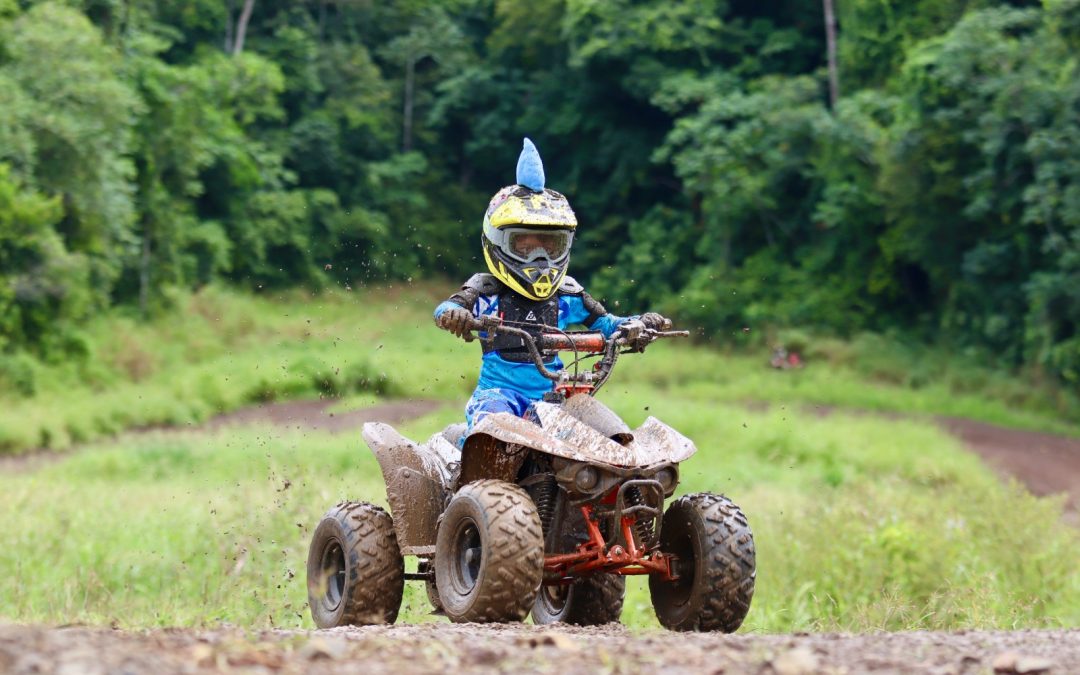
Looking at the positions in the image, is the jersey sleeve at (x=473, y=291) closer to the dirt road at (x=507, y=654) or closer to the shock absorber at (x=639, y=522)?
the shock absorber at (x=639, y=522)

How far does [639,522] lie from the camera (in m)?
7.96

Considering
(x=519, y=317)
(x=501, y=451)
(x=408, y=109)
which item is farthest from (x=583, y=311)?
(x=408, y=109)

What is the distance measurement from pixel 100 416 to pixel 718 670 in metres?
24.1

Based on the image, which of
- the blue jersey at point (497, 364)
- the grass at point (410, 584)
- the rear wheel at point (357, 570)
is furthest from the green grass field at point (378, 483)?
the blue jersey at point (497, 364)

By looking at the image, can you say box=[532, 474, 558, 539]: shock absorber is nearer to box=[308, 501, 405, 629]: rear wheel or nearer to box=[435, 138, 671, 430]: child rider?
box=[435, 138, 671, 430]: child rider

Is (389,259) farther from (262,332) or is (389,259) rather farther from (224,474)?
(224,474)

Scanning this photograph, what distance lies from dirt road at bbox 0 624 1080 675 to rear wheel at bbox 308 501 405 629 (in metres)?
2.10

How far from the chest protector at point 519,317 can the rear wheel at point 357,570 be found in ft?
3.87

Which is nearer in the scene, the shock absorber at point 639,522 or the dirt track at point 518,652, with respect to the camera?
the dirt track at point 518,652

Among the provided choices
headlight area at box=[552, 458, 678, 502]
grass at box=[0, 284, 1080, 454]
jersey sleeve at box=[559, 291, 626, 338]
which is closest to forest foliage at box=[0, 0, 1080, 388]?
grass at box=[0, 284, 1080, 454]

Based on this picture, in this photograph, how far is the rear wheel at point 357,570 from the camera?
842 centimetres

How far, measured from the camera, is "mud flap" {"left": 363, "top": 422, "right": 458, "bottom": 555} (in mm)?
8438

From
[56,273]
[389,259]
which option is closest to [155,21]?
[389,259]

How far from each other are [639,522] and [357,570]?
1639mm
